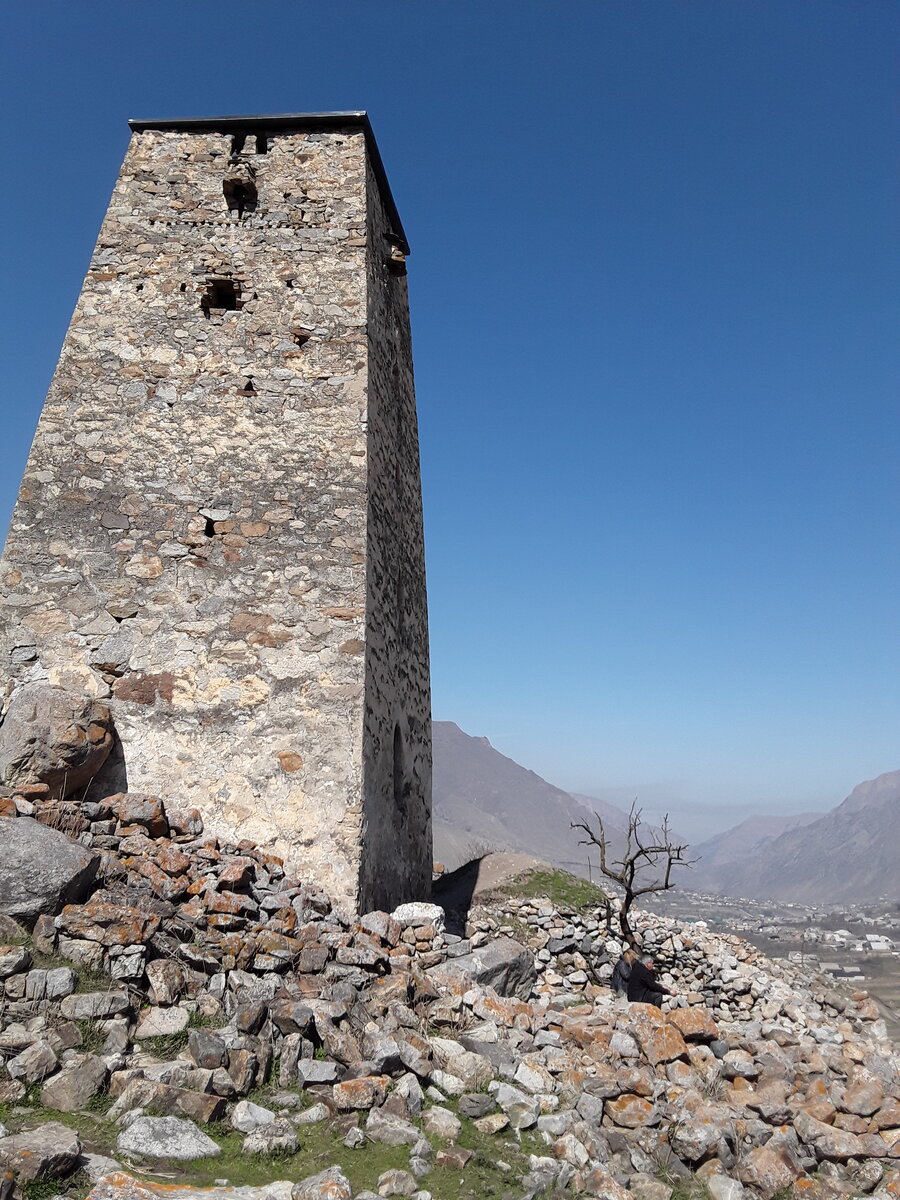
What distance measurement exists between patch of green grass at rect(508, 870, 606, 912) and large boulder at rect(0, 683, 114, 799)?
8518 mm

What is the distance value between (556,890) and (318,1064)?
391 inches

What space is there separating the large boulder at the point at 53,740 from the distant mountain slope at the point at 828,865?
131 m

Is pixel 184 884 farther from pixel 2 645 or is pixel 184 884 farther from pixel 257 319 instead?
pixel 257 319

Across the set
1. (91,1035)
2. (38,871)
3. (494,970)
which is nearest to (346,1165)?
(91,1035)

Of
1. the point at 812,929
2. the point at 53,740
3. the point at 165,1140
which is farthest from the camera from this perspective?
the point at 812,929

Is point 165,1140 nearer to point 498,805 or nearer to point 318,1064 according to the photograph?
point 318,1064

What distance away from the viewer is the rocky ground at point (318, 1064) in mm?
3553

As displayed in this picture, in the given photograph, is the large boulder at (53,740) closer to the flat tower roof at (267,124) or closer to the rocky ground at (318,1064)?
the rocky ground at (318,1064)

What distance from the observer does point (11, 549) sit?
7492 millimetres

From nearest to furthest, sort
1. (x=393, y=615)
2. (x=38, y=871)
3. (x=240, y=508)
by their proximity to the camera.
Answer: (x=38, y=871) → (x=240, y=508) → (x=393, y=615)

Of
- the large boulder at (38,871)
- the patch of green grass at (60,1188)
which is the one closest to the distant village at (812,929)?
the large boulder at (38,871)

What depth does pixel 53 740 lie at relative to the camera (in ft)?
20.4

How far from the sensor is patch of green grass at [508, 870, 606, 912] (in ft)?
43.1

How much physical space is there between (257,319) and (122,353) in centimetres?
146
